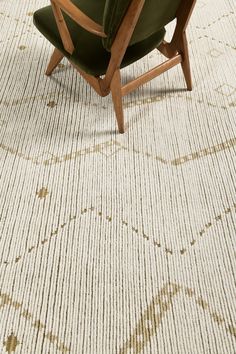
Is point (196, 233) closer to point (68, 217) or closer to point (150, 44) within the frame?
point (68, 217)

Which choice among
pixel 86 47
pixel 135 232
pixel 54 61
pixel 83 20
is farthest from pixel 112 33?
pixel 135 232

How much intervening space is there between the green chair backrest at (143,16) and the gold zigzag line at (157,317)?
1.03m

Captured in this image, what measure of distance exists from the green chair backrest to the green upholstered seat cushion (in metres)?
0.12

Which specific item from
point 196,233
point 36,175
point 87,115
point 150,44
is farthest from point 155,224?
point 150,44

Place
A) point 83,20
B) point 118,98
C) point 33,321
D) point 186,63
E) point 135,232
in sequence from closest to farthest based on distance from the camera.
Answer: point 33,321 → point 83,20 → point 135,232 → point 118,98 → point 186,63

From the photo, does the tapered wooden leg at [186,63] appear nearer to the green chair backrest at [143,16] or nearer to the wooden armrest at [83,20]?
the green chair backrest at [143,16]

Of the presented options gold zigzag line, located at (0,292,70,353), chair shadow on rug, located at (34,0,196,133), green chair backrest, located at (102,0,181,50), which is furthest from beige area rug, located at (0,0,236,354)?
green chair backrest, located at (102,0,181,50)

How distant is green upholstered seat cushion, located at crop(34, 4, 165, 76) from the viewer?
1.63 metres

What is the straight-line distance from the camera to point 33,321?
4.37 feet

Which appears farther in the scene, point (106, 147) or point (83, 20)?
point (106, 147)

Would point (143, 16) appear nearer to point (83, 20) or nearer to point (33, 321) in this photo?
point (83, 20)

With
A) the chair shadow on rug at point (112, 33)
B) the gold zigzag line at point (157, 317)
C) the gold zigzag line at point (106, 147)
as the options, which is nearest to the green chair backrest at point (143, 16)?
the chair shadow on rug at point (112, 33)

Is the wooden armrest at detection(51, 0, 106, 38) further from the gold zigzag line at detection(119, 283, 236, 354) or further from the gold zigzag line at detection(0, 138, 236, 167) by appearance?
the gold zigzag line at detection(119, 283, 236, 354)

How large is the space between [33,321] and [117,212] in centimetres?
56
